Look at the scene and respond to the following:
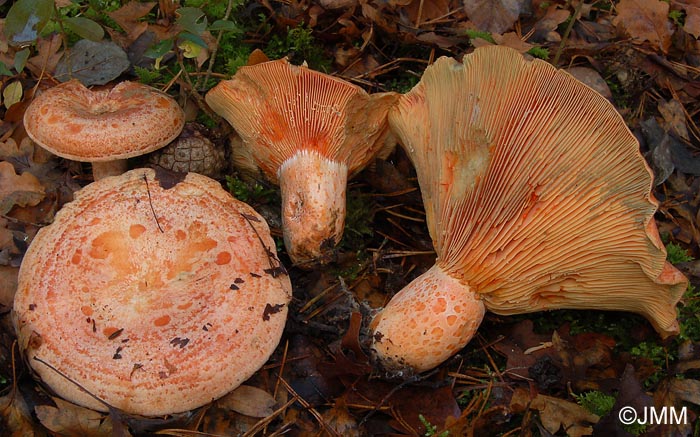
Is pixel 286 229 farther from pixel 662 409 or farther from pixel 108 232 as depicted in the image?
pixel 662 409

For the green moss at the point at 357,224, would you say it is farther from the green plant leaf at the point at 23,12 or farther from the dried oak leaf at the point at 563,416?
the green plant leaf at the point at 23,12

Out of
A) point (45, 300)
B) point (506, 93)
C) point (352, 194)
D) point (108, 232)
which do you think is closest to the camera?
point (506, 93)

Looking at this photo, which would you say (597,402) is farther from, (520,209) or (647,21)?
(647,21)

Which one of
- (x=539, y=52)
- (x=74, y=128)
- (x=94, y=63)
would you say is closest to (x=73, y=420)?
(x=74, y=128)

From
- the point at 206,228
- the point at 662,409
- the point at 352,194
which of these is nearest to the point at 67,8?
the point at 206,228

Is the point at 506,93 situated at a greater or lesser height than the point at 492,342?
greater

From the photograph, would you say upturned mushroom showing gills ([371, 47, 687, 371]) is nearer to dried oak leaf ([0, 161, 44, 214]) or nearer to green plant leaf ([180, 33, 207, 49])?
green plant leaf ([180, 33, 207, 49])
